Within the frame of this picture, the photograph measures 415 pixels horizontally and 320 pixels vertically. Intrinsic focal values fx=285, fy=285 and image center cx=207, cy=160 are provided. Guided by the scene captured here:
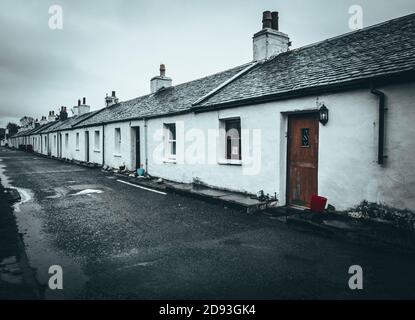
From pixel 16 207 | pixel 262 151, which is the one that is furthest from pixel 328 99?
pixel 16 207

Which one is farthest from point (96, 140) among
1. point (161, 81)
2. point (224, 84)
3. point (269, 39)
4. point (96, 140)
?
point (269, 39)

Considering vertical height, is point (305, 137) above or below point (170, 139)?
below

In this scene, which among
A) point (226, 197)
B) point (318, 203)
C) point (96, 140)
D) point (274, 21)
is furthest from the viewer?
point (96, 140)

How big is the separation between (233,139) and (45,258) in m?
7.25

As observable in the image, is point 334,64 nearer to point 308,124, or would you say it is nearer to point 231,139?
point 308,124

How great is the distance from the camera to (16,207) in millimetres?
8531

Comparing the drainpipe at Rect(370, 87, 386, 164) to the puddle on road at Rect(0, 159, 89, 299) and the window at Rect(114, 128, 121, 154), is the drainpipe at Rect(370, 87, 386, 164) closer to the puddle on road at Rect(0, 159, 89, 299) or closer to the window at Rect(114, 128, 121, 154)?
the puddle on road at Rect(0, 159, 89, 299)

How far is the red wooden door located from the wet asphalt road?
1376 mm

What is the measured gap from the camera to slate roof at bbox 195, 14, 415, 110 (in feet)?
22.6

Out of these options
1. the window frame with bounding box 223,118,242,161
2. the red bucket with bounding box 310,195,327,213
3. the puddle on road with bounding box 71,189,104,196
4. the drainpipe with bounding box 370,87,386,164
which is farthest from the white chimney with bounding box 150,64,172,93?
the drainpipe with bounding box 370,87,386,164

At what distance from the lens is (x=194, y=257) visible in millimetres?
4922

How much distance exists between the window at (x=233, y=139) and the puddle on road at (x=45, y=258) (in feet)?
21.2

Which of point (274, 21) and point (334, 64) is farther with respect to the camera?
point (274, 21)

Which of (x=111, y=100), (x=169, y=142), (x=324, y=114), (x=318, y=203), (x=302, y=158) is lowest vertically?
(x=318, y=203)
